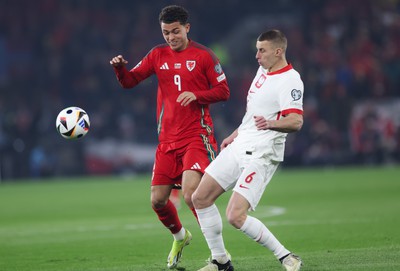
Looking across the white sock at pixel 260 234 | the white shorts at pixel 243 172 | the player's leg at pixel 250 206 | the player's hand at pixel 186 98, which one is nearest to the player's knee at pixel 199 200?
the white shorts at pixel 243 172

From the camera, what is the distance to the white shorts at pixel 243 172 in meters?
6.97

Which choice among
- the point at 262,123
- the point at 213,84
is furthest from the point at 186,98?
the point at 262,123

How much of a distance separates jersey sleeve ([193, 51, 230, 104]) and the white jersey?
0.88 meters

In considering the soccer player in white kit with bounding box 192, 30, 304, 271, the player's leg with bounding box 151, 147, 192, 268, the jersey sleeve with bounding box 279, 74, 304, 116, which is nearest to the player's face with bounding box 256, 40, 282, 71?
the soccer player in white kit with bounding box 192, 30, 304, 271

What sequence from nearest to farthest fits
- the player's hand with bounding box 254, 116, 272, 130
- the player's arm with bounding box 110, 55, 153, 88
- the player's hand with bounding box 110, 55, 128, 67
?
1. the player's hand with bounding box 254, 116, 272, 130
2. the player's hand with bounding box 110, 55, 128, 67
3. the player's arm with bounding box 110, 55, 153, 88

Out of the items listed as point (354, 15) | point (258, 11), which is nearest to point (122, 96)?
point (258, 11)

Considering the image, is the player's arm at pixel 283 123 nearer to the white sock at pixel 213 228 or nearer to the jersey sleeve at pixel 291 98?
the jersey sleeve at pixel 291 98

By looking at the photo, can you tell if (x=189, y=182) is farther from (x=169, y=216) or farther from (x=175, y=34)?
(x=175, y=34)

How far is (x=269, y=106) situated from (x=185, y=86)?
140 cm

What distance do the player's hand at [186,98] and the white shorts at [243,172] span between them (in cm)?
65

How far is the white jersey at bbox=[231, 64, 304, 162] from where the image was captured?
692 centimetres

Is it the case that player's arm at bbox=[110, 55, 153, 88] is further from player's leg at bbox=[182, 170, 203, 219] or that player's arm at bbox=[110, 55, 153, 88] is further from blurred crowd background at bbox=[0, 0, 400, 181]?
blurred crowd background at bbox=[0, 0, 400, 181]

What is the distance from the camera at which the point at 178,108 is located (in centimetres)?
821

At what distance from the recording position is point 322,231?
417 inches
